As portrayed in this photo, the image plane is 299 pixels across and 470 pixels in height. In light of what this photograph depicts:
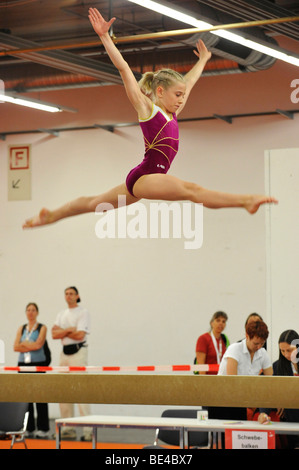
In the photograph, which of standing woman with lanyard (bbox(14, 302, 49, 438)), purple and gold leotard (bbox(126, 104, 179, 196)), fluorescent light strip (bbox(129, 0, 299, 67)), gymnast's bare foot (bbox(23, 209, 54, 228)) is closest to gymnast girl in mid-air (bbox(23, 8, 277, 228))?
purple and gold leotard (bbox(126, 104, 179, 196))

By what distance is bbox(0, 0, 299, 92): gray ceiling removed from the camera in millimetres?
8289

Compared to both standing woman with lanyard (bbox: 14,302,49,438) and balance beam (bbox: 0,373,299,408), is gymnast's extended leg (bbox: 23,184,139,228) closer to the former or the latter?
balance beam (bbox: 0,373,299,408)

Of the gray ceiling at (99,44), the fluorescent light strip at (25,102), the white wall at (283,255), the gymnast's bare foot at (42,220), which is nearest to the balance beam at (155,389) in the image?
the gymnast's bare foot at (42,220)

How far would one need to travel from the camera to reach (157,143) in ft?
13.2

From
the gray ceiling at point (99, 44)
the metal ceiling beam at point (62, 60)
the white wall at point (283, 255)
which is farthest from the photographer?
the metal ceiling beam at point (62, 60)

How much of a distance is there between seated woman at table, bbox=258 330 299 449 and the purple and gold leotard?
2.80 meters

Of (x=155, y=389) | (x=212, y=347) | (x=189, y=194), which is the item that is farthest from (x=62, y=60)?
(x=155, y=389)

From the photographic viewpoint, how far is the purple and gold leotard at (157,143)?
402 cm

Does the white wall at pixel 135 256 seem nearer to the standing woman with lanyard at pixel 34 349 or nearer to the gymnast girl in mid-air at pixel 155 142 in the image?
the standing woman with lanyard at pixel 34 349

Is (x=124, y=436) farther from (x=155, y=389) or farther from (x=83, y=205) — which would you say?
(x=83, y=205)

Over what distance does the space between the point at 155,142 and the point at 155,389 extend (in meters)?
1.31

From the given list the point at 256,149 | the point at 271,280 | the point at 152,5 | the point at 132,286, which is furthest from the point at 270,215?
the point at 132,286

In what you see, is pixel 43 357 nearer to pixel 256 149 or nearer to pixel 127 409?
pixel 127 409

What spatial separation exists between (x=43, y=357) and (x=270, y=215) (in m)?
4.34
